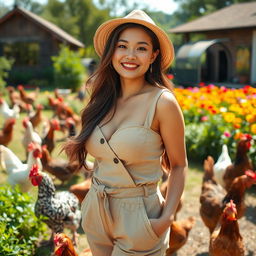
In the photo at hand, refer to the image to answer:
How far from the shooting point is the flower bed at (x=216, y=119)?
6512 millimetres

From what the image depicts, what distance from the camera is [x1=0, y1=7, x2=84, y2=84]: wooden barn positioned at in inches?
958

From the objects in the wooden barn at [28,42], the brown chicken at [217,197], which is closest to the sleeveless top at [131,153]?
the brown chicken at [217,197]

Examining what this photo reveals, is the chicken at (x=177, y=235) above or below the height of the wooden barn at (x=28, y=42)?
below

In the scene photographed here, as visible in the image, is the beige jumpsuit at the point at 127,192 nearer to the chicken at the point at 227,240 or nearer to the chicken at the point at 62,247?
the chicken at the point at 62,247

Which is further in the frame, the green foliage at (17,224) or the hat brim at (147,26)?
the green foliage at (17,224)

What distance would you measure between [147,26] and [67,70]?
18.3 m

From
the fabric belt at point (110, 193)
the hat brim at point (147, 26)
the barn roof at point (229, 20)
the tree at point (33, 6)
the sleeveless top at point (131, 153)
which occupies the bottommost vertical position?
the fabric belt at point (110, 193)

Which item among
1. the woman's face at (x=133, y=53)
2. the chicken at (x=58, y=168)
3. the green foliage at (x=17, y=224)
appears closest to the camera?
the woman's face at (x=133, y=53)

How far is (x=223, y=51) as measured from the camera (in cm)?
2052

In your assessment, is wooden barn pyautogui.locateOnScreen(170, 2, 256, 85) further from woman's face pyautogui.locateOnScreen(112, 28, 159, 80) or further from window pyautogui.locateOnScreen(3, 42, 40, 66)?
woman's face pyautogui.locateOnScreen(112, 28, 159, 80)

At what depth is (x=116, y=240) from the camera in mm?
2082

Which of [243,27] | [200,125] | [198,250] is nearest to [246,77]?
[243,27]

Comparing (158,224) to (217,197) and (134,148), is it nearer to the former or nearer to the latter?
(134,148)

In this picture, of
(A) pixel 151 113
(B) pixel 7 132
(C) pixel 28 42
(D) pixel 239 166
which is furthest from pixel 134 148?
(C) pixel 28 42
